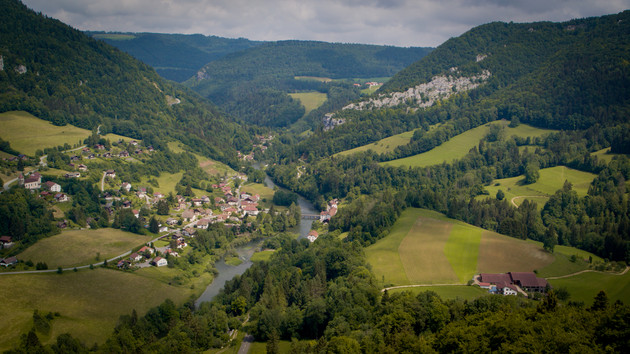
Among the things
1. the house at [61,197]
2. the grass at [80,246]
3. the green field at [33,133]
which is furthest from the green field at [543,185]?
the green field at [33,133]

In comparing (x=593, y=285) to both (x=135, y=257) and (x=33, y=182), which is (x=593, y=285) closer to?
(x=135, y=257)

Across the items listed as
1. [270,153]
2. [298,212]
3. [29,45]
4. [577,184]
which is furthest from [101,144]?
[577,184]

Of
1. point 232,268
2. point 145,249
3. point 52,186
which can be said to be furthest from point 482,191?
point 52,186

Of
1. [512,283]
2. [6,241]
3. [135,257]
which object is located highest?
[512,283]

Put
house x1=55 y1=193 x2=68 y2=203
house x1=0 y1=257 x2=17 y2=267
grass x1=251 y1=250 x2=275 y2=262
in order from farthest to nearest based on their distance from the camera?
house x1=55 y1=193 x2=68 y2=203, grass x1=251 y1=250 x2=275 y2=262, house x1=0 y1=257 x2=17 y2=267

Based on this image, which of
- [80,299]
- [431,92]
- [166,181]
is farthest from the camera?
[431,92]

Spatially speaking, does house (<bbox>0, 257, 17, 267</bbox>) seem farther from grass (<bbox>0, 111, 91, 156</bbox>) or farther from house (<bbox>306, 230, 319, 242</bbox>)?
house (<bbox>306, 230, 319, 242</bbox>)

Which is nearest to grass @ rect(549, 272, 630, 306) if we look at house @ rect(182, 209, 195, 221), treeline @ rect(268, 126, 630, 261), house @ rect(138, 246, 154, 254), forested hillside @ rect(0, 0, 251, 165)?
treeline @ rect(268, 126, 630, 261)
